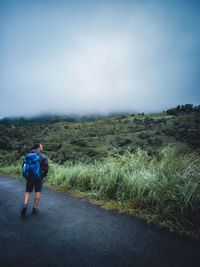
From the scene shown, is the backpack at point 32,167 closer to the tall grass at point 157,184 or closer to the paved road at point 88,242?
the paved road at point 88,242

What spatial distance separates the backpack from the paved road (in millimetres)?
985

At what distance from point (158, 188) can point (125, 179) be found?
1.45 metres

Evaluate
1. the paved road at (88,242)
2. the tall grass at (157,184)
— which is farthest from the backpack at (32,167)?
the tall grass at (157,184)

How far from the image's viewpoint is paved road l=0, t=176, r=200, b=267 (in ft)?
10.4

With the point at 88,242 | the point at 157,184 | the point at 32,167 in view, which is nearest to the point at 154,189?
the point at 157,184

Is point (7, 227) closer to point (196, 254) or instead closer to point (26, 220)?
point (26, 220)

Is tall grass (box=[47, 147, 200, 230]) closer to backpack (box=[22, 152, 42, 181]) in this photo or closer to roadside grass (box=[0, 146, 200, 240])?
roadside grass (box=[0, 146, 200, 240])

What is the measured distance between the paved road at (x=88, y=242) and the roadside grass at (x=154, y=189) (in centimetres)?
48

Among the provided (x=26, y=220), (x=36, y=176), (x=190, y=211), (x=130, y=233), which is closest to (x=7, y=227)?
(x=26, y=220)

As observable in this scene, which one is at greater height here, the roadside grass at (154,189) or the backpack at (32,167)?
the backpack at (32,167)

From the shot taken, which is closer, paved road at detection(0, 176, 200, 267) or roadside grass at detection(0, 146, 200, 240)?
paved road at detection(0, 176, 200, 267)

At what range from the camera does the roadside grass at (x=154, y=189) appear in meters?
4.55

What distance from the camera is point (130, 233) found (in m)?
4.18

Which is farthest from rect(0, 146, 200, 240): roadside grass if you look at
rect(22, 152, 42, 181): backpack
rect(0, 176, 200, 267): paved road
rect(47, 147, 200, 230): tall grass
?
rect(22, 152, 42, 181): backpack
